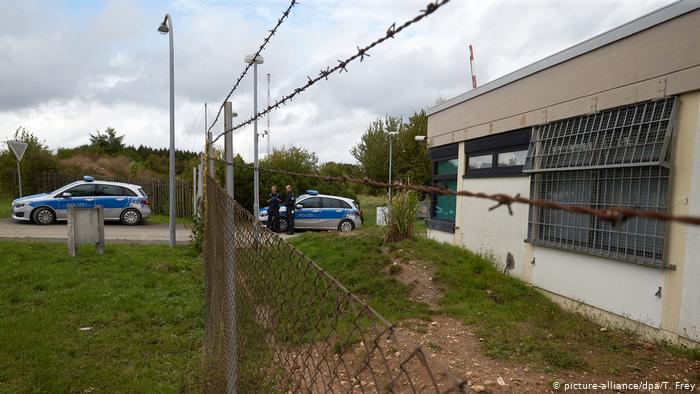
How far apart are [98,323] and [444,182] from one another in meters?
7.32

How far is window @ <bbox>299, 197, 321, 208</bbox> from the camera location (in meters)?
16.6

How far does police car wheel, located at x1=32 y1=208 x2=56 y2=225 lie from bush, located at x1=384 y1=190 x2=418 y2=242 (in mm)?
11498

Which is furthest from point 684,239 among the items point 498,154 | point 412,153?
point 412,153

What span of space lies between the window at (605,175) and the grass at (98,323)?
4.37 meters

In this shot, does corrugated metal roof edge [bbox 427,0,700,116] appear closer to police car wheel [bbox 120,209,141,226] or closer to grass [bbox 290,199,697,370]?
grass [bbox 290,199,697,370]

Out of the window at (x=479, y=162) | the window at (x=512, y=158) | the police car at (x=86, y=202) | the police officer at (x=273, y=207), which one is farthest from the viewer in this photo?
the police car at (x=86, y=202)

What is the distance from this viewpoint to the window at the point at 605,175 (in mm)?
5125

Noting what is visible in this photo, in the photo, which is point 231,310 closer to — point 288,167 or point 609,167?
point 609,167

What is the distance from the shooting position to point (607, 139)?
19.2ft

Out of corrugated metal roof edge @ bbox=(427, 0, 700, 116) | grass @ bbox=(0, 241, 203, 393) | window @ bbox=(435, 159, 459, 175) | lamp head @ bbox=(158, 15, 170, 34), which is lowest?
grass @ bbox=(0, 241, 203, 393)

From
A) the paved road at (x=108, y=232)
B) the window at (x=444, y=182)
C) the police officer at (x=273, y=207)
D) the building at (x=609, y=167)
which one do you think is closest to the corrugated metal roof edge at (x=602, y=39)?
the building at (x=609, y=167)

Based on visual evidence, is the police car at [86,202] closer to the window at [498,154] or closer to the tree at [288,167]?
the tree at [288,167]

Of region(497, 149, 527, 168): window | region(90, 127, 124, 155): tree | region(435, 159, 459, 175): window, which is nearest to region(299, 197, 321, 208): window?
region(435, 159, 459, 175): window

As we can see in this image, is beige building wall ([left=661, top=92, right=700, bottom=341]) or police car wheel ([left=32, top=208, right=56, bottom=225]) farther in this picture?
police car wheel ([left=32, top=208, right=56, bottom=225])
